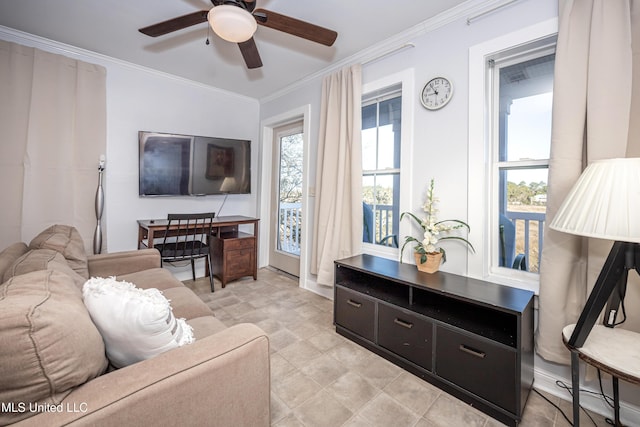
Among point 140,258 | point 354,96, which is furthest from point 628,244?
point 140,258

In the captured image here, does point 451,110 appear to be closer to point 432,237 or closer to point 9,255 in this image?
point 432,237

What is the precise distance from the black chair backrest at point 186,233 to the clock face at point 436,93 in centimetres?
234

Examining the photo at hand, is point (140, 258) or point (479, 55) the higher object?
point (479, 55)

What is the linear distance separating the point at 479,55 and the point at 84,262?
2.95 metres

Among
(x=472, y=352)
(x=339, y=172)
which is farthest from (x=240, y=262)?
(x=472, y=352)

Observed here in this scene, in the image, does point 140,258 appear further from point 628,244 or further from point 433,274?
point 628,244

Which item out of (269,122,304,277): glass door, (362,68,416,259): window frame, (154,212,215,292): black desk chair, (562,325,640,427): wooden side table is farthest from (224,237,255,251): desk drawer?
(562,325,640,427): wooden side table

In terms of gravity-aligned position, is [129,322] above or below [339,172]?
below

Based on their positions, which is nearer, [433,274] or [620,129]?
[620,129]

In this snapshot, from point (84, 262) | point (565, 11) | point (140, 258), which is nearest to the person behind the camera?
point (565, 11)

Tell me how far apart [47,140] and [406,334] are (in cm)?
354

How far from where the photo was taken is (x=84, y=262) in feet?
5.54

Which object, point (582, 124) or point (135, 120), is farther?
point (135, 120)

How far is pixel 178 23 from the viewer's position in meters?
1.81
